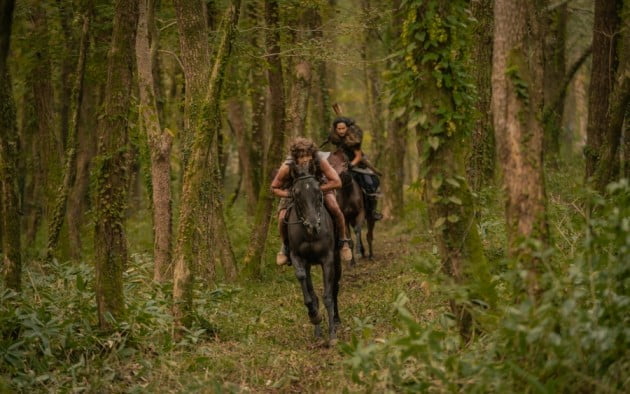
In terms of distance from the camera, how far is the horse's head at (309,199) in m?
10.6

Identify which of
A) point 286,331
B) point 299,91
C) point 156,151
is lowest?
point 286,331

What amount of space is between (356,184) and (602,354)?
1226 cm

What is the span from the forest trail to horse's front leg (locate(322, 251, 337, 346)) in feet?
0.70

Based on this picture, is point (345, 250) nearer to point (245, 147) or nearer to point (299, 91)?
point (299, 91)

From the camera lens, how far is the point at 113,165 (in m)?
8.38

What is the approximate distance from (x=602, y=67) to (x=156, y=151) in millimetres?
8701

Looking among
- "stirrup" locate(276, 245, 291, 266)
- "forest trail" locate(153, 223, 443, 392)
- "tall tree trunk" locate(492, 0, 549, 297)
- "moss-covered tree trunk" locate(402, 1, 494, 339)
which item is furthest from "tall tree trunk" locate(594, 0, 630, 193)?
"stirrup" locate(276, 245, 291, 266)

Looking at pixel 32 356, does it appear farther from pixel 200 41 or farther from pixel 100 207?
pixel 200 41

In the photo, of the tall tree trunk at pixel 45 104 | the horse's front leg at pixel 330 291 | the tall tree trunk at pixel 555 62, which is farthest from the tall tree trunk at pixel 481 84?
the tall tree trunk at pixel 45 104

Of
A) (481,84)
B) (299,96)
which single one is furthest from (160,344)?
(299,96)

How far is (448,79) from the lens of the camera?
24.7ft

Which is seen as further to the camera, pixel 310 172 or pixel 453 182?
pixel 310 172

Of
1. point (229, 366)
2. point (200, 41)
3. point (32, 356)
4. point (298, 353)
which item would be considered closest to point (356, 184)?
point (200, 41)

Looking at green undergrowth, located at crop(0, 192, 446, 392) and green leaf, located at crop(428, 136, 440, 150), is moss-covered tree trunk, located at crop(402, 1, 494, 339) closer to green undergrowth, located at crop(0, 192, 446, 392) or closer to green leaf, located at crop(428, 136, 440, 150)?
green leaf, located at crop(428, 136, 440, 150)
